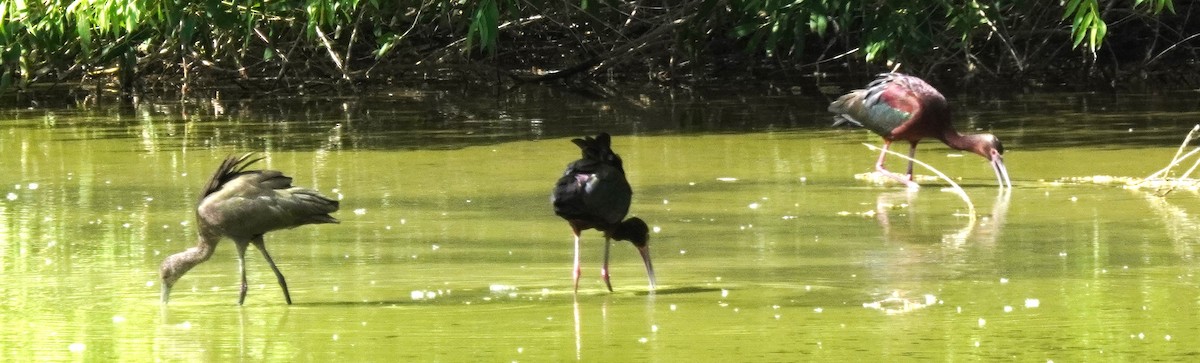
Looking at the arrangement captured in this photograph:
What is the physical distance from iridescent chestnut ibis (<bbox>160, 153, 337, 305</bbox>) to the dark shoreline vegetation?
32.0ft

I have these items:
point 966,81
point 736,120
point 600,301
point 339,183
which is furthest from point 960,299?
point 966,81

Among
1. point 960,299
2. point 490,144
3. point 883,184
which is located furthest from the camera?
point 490,144

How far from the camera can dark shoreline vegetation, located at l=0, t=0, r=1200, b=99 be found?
18766 millimetres

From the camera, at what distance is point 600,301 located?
7.33 metres

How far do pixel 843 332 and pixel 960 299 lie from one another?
85 centimetres

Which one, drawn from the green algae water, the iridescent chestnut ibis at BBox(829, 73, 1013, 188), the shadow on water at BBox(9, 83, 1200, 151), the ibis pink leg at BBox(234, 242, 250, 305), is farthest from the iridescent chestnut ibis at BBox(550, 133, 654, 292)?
the shadow on water at BBox(9, 83, 1200, 151)

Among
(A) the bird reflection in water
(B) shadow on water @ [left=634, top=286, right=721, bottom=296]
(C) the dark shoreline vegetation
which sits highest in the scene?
(C) the dark shoreline vegetation

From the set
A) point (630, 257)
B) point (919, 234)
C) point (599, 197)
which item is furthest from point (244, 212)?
point (919, 234)

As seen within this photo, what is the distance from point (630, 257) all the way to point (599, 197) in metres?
1.13

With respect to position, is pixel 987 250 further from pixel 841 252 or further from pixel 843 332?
pixel 843 332

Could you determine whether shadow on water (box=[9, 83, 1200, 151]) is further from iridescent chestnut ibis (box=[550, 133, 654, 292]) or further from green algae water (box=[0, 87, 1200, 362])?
iridescent chestnut ibis (box=[550, 133, 654, 292])

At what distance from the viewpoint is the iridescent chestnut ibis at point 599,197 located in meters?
7.52

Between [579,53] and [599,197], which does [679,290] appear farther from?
[579,53]

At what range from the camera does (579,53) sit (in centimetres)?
2222
